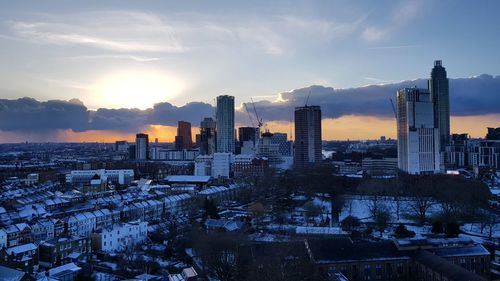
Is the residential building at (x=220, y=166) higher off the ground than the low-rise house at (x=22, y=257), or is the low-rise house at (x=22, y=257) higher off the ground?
the residential building at (x=220, y=166)

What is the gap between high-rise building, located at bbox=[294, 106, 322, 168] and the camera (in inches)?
2429

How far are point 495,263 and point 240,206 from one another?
17.6 metres

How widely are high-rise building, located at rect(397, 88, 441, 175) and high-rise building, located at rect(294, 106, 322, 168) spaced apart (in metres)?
11.3

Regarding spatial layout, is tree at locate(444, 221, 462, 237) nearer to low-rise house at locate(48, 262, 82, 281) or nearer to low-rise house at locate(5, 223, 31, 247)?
low-rise house at locate(48, 262, 82, 281)

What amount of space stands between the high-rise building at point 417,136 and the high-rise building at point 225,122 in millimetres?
34012

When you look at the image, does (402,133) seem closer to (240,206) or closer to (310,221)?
(240,206)

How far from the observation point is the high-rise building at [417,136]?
53719 millimetres

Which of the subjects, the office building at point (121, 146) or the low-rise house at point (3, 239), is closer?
the low-rise house at point (3, 239)

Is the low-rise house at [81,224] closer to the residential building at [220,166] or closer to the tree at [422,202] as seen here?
the tree at [422,202]

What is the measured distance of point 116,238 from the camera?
19.2 meters

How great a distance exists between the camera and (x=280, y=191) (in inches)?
1485

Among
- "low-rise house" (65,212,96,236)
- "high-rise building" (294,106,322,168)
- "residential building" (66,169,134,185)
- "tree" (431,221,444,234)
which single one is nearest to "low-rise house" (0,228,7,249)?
"low-rise house" (65,212,96,236)

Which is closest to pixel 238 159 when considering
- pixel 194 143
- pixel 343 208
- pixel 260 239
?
pixel 343 208

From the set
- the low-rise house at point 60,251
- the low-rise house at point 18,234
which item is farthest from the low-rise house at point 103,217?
the low-rise house at point 60,251
